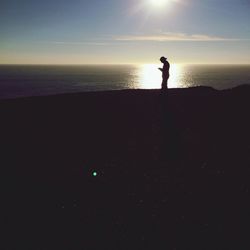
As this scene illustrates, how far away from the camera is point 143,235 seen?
6281 mm

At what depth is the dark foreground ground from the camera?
6340 millimetres

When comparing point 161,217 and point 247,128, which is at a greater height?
point 247,128

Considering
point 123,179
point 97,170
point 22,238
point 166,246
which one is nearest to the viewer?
point 166,246

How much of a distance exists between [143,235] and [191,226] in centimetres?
105

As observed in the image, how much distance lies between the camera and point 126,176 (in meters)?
8.99

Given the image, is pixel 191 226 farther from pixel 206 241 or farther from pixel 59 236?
pixel 59 236

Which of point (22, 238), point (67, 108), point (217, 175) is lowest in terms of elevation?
point (22, 238)

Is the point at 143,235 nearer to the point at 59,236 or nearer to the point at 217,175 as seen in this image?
the point at 59,236

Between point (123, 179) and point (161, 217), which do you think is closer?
point (161, 217)

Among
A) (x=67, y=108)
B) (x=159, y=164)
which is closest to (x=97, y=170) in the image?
(x=159, y=164)

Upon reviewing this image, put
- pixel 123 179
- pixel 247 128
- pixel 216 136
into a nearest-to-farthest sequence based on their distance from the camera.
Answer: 1. pixel 123 179
2. pixel 216 136
3. pixel 247 128

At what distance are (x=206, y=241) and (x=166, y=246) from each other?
0.80m

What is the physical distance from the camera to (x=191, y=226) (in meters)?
6.49

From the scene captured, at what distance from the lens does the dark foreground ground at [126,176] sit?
20.8 ft
